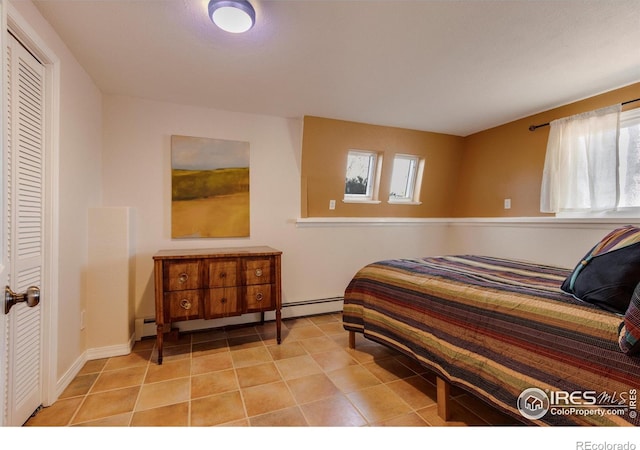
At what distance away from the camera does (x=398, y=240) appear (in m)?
3.95

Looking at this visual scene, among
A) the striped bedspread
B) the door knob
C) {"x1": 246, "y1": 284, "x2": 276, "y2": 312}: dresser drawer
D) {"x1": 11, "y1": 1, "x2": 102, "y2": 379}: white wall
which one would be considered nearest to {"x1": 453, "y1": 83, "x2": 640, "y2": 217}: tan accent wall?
the striped bedspread

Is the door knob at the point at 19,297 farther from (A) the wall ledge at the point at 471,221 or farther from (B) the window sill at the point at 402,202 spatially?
(B) the window sill at the point at 402,202

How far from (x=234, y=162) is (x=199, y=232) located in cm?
79

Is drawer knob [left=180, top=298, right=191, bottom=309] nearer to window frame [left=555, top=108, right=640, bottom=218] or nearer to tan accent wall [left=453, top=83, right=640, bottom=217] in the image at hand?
tan accent wall [left=453, top=83, right=640, bottom=217]

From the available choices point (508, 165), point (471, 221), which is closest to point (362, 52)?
point (508, 165)

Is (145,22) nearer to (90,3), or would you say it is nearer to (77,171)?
(90,3)

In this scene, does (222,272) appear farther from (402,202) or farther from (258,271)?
(402,202)

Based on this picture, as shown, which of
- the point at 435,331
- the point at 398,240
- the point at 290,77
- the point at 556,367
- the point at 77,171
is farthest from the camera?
the point at 398,240

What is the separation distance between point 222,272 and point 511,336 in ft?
6.63

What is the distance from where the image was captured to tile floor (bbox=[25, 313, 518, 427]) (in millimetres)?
1648

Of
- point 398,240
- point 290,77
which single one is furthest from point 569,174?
point 290,77

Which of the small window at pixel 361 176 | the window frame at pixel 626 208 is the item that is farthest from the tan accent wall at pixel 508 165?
the small window at pixel 361 176

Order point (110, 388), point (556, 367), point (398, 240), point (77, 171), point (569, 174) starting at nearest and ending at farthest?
1. point (556, 367)
2. point (110, 388)
3. point (77, 171)
4. point (569, 174)
5. point (398, 240)
